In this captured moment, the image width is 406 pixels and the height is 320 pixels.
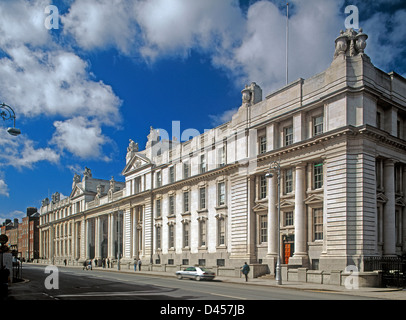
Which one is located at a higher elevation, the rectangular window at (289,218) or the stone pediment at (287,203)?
the stone pediment at (287,203)

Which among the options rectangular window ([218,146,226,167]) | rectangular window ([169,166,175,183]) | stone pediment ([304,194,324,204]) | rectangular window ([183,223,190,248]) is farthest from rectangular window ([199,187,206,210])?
stone pediment ([304,194,324,204])

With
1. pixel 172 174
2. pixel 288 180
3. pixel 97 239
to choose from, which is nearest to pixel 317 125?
pixel 288 180

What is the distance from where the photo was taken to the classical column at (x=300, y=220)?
108 ft

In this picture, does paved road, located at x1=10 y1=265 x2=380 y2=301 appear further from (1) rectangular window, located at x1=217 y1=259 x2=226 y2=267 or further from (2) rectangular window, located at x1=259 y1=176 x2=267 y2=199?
(1) rectangular window, located at x1=217 y1=259 x2=226 y2=267

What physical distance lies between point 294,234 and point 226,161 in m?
12.1

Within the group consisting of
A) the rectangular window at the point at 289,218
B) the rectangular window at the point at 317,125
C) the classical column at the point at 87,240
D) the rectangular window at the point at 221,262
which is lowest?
the classical column at the point at 87,240

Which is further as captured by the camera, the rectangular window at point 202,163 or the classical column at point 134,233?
the classical column at point 134,233

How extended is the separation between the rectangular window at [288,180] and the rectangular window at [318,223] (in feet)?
10.8

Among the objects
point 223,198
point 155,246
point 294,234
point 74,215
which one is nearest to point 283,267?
point 294,234

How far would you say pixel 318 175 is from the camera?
32.9 meters

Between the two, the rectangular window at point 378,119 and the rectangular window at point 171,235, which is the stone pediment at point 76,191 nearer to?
the rectangular window at point 171,235

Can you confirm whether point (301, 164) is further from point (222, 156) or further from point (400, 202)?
point (222, 156)

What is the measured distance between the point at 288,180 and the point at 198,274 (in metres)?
11.2

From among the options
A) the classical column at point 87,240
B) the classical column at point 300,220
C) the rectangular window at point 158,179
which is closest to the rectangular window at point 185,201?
the rectangular window at point 158,179
